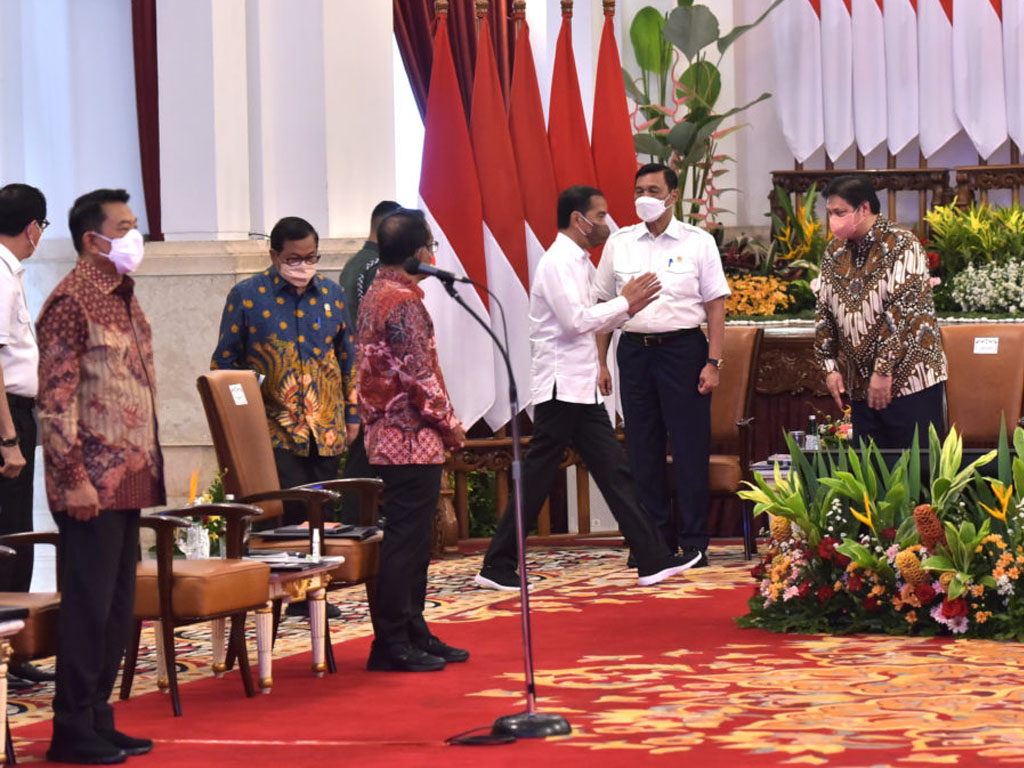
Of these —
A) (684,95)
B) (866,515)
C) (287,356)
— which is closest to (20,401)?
(287,356)

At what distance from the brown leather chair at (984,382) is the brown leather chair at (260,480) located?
8.97 ft

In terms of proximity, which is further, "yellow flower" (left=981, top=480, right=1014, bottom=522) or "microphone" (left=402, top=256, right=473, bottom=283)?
"yellow flower" (left=981, top=480, right=1014, bottom=522)

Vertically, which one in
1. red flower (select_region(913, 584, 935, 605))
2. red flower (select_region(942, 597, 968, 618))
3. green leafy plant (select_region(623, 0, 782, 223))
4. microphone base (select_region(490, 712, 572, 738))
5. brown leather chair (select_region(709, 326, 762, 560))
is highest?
green leafy plant (select_region(623, 0, 782, 223))

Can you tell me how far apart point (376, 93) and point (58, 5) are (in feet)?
5.24

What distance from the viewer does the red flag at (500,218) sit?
8.02 metres

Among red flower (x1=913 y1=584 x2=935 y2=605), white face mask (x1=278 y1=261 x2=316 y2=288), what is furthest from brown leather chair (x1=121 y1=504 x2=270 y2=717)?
red flower (x1=913 y1=584 x2=935 y2=605)

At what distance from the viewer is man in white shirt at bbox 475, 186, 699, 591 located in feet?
21.7

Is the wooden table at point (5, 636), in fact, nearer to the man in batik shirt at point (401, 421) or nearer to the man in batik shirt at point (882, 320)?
the man in batik shirt at point (401, 421)

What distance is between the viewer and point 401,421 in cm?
507

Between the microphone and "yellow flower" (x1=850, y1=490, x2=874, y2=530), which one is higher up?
the microphone

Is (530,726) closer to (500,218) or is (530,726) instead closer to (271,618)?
(271,618)

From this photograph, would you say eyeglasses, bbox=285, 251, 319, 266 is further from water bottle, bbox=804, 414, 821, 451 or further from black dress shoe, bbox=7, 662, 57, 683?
water bottle, bbox=804, 414, 821, 451

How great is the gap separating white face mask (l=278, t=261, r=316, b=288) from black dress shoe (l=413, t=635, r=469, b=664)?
1.48 m

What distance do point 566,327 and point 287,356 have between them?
1.13 m
